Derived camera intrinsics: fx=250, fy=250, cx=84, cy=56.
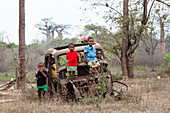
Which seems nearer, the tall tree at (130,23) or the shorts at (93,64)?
the shorts at (93,64)

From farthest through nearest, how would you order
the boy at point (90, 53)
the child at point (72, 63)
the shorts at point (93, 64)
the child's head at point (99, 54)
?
the child's head at point (99, 54)
the boy at point (90, 53)
the child at point (72, 63)
the shorts at point (93, 64)

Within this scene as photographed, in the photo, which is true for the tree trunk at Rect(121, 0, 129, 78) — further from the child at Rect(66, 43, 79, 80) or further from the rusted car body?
the child at Rect(66, 43, 79, 80)

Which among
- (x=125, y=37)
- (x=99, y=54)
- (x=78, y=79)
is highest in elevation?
(x=125, y=37)

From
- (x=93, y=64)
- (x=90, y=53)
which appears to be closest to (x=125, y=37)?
(x=90, y=53)

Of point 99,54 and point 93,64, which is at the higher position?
point 99,54

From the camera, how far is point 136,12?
45.3 feet

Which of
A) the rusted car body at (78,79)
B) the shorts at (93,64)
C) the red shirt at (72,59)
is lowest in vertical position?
the rusted car body at (78,79)

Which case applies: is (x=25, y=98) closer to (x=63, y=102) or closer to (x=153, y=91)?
(x=63, y=102)

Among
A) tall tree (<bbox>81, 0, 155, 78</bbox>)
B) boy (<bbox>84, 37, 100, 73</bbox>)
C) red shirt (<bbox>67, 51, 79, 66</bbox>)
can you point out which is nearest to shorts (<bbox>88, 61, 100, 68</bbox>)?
boy (<bbox>84, 37, 100, 73</bbox>)

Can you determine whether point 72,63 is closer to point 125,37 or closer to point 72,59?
point 72,59

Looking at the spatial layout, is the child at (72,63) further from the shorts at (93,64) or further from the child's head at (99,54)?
the child's head at (99,54)

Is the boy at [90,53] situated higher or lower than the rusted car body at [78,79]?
higher

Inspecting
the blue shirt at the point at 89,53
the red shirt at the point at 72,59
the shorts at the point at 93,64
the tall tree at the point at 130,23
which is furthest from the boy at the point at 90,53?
the tall tree at the point at 130,23

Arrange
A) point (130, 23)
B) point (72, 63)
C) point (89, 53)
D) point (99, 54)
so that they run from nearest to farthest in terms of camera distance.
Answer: point (72, 63) → point (89, 53) → point (99, 54) → point (130, 23)
